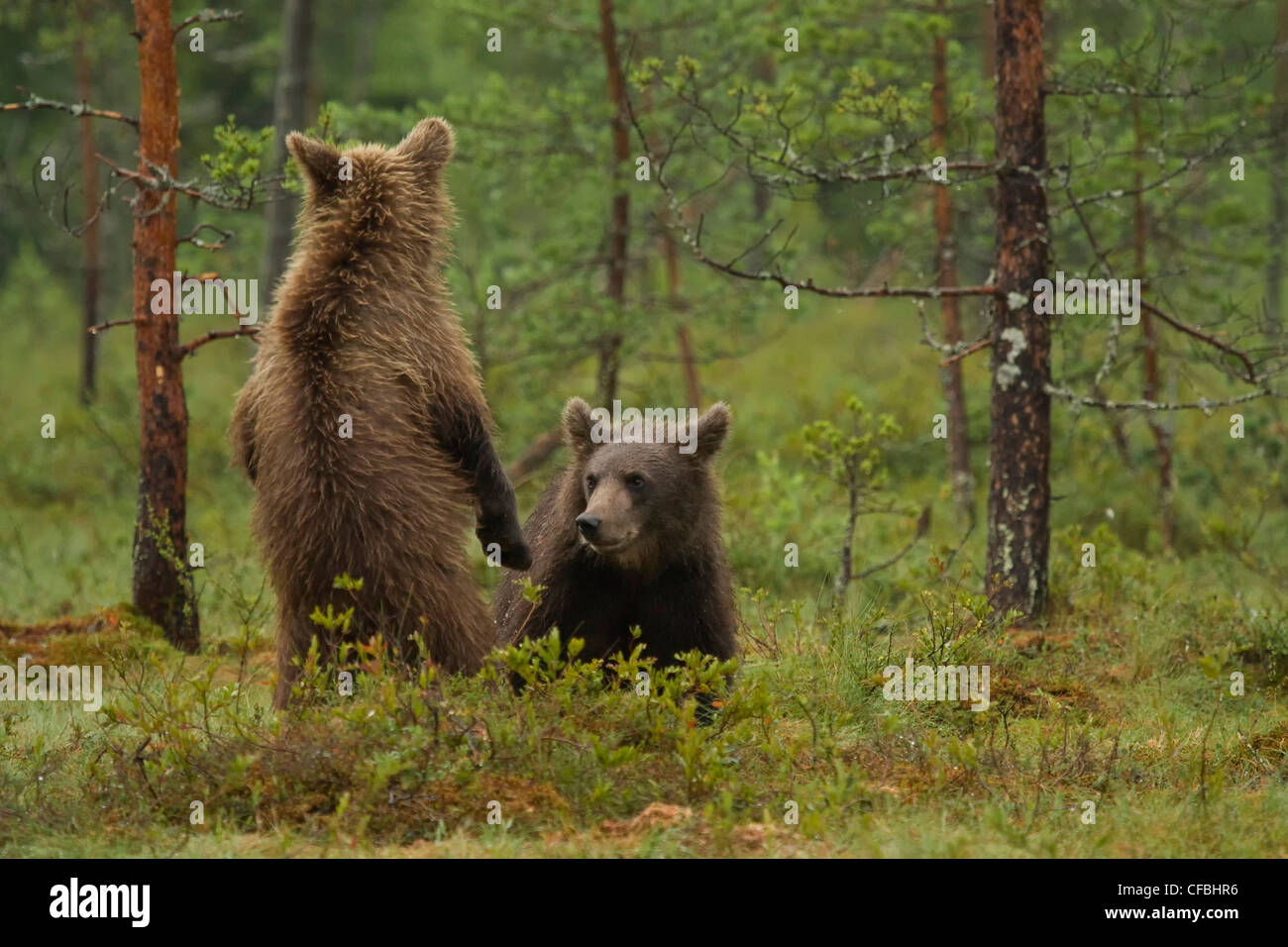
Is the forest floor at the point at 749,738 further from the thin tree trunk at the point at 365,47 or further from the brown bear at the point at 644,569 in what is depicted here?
the thin tree trunk at the point at 365,47

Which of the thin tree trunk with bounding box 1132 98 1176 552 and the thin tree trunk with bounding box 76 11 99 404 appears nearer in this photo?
the thin tree trunk with bounding box 1132 98 1176 552

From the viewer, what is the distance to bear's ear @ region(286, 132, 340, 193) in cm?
752

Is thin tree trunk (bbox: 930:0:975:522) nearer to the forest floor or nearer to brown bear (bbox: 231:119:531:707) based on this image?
the forest floor

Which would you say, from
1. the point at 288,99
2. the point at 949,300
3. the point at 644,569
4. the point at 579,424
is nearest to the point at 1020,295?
the point at 579,424

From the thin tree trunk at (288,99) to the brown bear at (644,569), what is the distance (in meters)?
9.90

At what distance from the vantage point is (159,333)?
929cm

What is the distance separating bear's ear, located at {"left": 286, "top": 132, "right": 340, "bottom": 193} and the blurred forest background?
1.13 metres

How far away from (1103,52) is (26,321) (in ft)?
75.7

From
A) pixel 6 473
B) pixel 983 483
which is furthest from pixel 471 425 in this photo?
pixel 6 473

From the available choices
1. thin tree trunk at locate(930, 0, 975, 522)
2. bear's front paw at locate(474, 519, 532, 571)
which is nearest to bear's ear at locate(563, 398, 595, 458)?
bear's front paw at locate(474, 519, 532, 571)

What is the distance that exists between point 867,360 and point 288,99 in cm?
1078

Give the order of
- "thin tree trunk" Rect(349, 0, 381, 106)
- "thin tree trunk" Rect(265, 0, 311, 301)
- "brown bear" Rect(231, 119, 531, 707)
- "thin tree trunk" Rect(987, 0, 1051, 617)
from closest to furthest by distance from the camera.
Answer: "brown bear" Rect(231, 119, 531, 707) → "thin tree trunk" Rect(987, 0, 1051, 617) → "thin tree trunk" Rect(265, 0, 311, 301) → "thin tree trunk" Rect(349, 0, 381, 106)

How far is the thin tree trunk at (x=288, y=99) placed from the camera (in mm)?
16812
